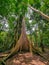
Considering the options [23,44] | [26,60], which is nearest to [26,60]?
[26,60]

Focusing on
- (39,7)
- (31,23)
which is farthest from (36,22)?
(39,7)

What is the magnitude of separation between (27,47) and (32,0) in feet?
11.1

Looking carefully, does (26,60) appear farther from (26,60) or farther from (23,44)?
(23,44)

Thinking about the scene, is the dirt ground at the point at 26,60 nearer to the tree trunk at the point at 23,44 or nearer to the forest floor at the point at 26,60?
the forest floor at the point at 26,60

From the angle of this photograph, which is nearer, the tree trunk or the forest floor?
the forest floor

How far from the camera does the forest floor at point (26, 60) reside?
33.0 feet

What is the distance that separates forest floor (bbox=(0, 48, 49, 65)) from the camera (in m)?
10.1

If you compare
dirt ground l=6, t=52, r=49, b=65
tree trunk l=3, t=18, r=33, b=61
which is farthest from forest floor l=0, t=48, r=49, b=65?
tree trunk l=3, t=18, r=33, b=61

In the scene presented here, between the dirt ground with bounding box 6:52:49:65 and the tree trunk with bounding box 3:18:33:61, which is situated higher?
the tree trunk with bounding box 3:18:33:61

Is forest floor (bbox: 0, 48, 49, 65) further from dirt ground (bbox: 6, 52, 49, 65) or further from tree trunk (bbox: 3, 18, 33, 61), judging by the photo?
tree trunk (bbox: 3, 18, 33, 61)

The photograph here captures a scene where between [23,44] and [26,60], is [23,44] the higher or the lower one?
the higher one

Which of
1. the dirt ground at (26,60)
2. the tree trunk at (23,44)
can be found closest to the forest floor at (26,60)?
the dirt ground at (26,60)

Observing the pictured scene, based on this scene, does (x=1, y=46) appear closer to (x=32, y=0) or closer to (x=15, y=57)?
(x=15, y=57)

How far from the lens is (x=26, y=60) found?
1057cm
